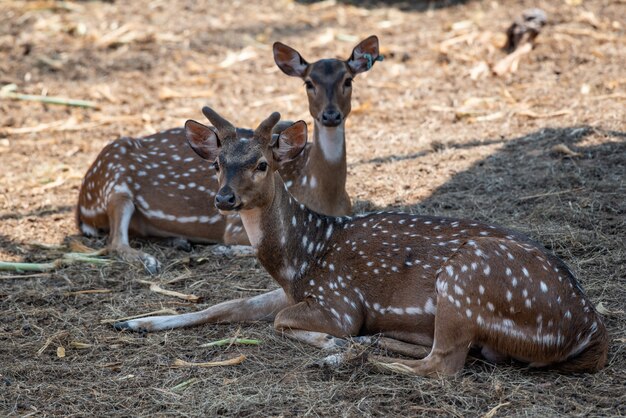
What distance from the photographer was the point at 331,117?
7055 millimetres

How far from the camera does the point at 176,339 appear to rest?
5.65 meters

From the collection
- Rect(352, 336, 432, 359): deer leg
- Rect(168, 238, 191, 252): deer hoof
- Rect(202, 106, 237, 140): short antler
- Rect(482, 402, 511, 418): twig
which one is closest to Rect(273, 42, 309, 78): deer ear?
Rect(168, 238, 191, 252): deer hoof

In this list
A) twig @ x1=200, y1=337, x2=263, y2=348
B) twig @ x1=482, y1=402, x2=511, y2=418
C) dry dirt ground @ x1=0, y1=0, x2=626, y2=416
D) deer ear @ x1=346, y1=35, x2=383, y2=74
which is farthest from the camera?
deer ear @ x1=346, y1=35, x2=383, y2=74

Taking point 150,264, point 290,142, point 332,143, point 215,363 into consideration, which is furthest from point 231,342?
point 332,143

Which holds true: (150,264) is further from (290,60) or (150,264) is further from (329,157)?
(290,60)

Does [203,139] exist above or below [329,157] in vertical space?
above

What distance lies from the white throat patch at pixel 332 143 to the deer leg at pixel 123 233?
1595 millimetres

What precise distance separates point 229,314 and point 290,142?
45.6 inches

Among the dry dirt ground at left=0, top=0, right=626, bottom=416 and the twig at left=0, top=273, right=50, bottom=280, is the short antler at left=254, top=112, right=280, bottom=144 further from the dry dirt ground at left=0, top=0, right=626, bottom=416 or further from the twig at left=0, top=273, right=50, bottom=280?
the twig at left=0, top=273, right=50, bottom=280

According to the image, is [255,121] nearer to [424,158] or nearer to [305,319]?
[424,158]

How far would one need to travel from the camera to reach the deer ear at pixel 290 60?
24.7 feet

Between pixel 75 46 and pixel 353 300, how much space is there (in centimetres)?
876

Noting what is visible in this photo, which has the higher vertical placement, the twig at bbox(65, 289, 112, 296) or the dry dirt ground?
the dry dirt ground

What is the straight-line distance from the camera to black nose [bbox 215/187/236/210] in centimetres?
526
